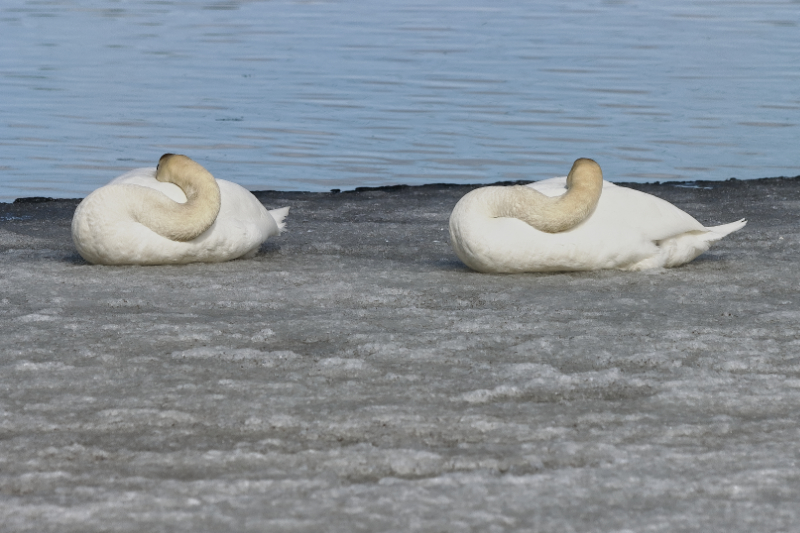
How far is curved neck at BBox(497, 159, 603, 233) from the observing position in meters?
6.93

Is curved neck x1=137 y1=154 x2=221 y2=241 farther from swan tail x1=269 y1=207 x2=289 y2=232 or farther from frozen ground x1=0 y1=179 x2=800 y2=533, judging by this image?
swan tail x1=269 y1=207 x2=289 y2=232

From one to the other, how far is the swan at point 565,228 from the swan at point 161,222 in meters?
1.41

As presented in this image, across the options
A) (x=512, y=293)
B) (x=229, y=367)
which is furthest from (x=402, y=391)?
(x=512, y=293)

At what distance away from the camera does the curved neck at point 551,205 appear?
22.7 feet

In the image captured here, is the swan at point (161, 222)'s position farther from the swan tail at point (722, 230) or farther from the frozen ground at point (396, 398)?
the swan tail at point (722, 230)

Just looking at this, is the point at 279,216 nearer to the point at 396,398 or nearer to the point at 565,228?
the point at 565,228

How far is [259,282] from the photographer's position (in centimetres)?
697

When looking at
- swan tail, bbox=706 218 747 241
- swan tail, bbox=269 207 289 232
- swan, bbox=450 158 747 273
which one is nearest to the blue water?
swan tail, bbox=269 207 289 232

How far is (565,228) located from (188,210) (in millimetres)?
2169

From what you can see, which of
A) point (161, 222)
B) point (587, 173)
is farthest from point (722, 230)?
point (161, 222)

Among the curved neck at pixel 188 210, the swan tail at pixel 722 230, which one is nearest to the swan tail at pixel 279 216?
the curved neck at pixel 188 210

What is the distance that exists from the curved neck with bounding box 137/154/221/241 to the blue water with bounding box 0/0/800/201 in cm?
500

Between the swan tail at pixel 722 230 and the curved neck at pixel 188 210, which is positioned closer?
the curved neck at pixel 188 210

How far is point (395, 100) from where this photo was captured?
58.3 feet
